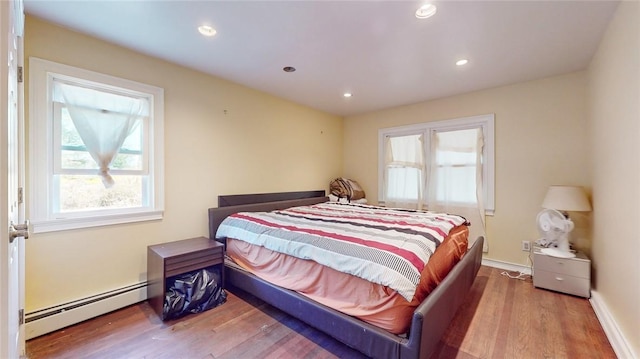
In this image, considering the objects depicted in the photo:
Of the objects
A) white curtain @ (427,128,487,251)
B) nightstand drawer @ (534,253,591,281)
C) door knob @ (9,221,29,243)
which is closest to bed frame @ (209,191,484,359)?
nightstand drawer @ (534,253,591,281)

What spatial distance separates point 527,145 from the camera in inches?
130

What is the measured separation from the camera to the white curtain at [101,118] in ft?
7.18

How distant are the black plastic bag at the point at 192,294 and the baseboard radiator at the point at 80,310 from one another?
539mm

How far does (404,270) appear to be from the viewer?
4.90ft

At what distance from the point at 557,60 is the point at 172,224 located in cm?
434

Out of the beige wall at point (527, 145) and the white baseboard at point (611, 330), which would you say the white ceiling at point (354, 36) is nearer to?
the beige wall at point (527, 145)

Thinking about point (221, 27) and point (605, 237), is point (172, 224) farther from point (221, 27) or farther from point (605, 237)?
point (605, 237)

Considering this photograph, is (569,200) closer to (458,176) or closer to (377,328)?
(458,176)

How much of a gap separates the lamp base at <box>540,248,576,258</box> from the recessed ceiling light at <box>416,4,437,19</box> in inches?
107

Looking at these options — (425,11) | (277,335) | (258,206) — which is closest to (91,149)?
(258,206)

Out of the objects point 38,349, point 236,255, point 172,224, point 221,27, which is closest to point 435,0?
point 221,27

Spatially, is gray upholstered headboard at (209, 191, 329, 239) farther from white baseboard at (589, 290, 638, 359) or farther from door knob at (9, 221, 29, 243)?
white baseboard at (589, 290, 638, 359)

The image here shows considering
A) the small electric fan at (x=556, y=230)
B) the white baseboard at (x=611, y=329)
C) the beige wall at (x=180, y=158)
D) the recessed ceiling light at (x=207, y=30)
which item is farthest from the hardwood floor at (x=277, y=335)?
the recessed ceiling light at (x=207, y=30)

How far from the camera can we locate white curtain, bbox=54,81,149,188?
7.18ft
